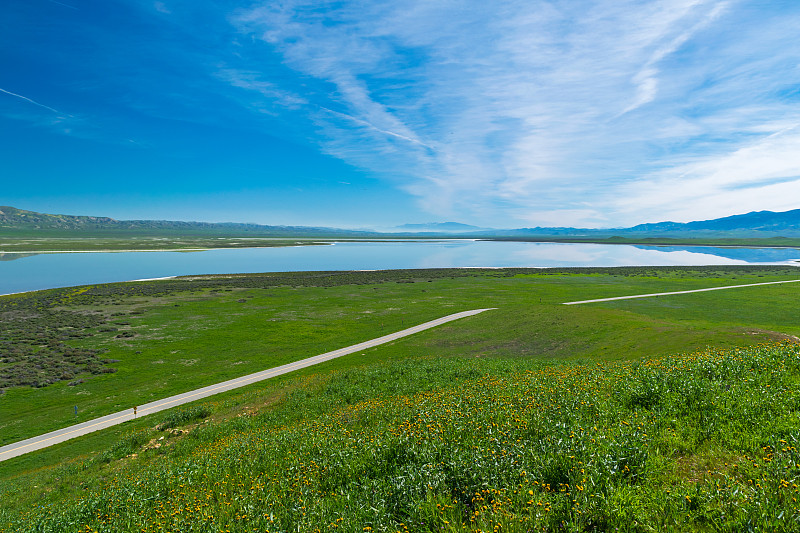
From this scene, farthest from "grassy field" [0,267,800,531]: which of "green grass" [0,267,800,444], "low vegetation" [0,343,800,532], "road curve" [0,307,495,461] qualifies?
"road curve" [0,307,495,461]

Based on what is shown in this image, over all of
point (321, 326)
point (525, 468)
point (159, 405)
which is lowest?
point (159, 405)

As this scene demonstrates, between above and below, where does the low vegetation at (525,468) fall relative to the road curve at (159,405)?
above

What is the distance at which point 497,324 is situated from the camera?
46844mm

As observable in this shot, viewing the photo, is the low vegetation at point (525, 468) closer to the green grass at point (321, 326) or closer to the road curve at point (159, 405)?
the road curve at point (159, 405)

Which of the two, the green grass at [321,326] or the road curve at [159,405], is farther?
the green grass at [321,326]

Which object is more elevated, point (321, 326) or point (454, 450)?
point (454, 450)

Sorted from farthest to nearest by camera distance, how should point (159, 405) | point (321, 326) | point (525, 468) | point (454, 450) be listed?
1. point (321, 326)
2. point (159, 405)
3. point (454, 450)
4. point (525, 468)

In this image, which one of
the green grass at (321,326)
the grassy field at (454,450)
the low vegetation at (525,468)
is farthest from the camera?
the green grass at (321,326)

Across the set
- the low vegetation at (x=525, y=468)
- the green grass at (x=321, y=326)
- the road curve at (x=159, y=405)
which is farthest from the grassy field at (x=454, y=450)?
the road curve at (x=159, y=405)

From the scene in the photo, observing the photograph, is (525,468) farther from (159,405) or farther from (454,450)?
(159,405)

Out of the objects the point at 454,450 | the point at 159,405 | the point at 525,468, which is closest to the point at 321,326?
the point at 159,405

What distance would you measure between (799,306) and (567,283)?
45.5 meters

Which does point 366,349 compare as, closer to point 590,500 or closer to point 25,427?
point 25,427

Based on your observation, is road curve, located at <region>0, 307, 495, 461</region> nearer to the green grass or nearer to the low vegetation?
the green grass
